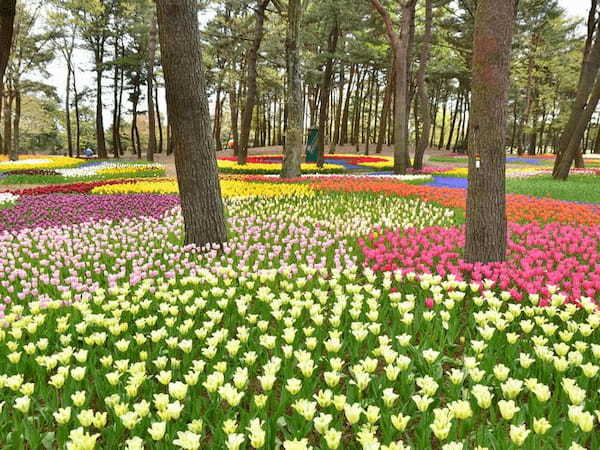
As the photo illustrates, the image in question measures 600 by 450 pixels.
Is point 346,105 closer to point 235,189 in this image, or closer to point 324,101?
point 324,101

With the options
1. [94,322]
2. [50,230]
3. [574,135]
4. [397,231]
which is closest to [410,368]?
[94,322]

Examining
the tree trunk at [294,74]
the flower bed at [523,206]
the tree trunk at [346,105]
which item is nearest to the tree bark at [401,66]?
the tree trunk at [294,74]

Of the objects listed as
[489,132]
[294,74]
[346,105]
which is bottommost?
[489,132]

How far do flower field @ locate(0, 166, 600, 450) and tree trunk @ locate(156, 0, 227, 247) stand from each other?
0.45 m

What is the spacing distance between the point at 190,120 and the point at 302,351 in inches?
152

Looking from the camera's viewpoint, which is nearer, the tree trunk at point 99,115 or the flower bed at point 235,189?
the flower bed at point 235,189

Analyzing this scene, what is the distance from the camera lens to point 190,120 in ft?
18.2

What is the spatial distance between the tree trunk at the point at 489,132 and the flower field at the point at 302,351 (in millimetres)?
427

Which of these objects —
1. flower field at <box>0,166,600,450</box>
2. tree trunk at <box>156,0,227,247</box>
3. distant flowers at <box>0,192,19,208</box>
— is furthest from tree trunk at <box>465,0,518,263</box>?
distant flowers at <box>0,192,19,208</box>

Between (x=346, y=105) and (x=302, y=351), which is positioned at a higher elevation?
(x=346, y=105)

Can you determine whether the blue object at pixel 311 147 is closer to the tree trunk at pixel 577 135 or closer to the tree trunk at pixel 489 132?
the tree trunk at pixel 577 135

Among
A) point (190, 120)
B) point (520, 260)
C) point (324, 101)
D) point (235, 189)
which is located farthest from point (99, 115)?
point (520, 260)

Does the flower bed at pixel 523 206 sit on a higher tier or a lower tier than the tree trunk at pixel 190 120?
lower

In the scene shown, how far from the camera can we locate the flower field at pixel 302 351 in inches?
81.6
